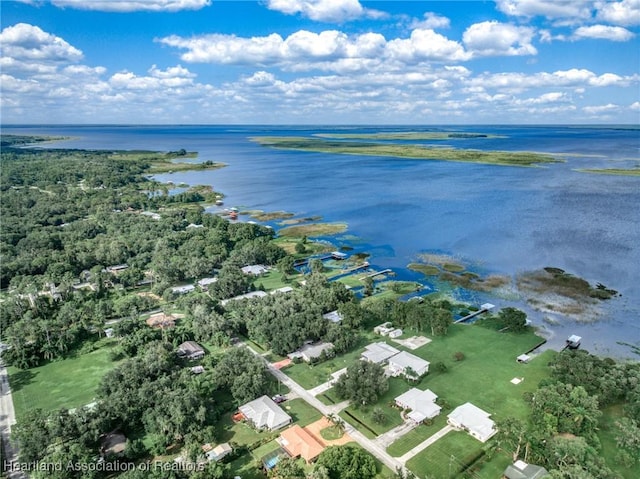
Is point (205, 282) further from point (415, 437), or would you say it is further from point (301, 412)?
point (415, 437)

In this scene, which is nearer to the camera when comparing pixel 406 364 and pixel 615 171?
pixel 406 364

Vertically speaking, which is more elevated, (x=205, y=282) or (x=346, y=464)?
(x=205, y=282)

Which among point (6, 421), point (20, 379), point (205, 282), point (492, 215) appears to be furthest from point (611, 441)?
point (492, 215)

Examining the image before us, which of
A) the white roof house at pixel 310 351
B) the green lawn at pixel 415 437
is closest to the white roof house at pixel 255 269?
the white roof house at pixel 310 351

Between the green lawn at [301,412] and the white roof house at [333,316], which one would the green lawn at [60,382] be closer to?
the green lawn at [301,412]

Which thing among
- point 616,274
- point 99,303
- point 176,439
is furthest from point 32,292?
point 616,274

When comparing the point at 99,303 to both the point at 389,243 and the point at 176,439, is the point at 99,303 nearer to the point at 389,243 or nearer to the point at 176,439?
the point at 176,439
